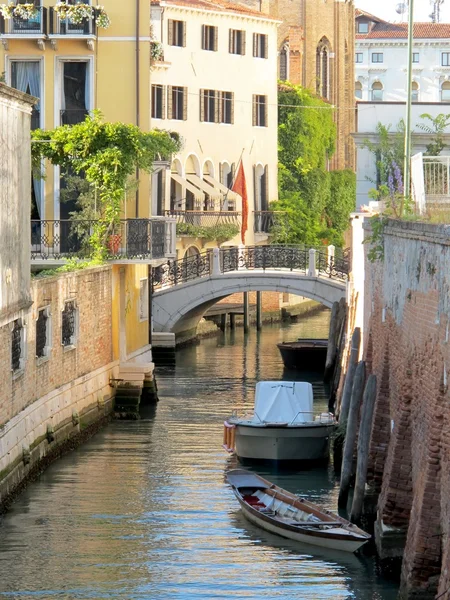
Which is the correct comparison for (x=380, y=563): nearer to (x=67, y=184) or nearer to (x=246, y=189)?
(x=67, y=184)

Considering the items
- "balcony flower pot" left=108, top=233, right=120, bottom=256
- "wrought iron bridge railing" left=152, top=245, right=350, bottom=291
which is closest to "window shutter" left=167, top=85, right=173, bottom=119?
"wrought iron bridge railing" left=152, top=245, right=350, bottom=291

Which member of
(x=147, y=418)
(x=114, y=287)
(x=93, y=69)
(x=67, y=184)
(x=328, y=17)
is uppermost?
(x=328, y=17)

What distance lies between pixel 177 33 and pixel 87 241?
2238cm

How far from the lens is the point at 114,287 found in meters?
31.3

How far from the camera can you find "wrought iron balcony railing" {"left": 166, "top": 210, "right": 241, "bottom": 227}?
51000mm

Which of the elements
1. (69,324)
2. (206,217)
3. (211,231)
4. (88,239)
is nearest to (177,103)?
(206,217)

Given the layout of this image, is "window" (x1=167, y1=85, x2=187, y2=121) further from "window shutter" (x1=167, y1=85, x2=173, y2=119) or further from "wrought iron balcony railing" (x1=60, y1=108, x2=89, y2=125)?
"wrought iron balcony railing" (x1=60, y1=108, x2=89, y2=125)

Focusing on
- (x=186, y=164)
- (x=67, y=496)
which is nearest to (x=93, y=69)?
(x=67, y=496)

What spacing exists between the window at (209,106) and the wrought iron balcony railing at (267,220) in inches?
185

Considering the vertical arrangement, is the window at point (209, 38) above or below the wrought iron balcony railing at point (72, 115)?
above

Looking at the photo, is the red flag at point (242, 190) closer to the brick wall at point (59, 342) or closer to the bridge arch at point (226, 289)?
the bridge arch at point (226, 289)

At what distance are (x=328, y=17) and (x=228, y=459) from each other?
160 feet

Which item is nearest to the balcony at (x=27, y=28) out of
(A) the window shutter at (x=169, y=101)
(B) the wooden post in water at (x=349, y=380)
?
(B) the wooden post in water at (x=349, y=380)

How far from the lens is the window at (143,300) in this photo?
34178 millimetres
